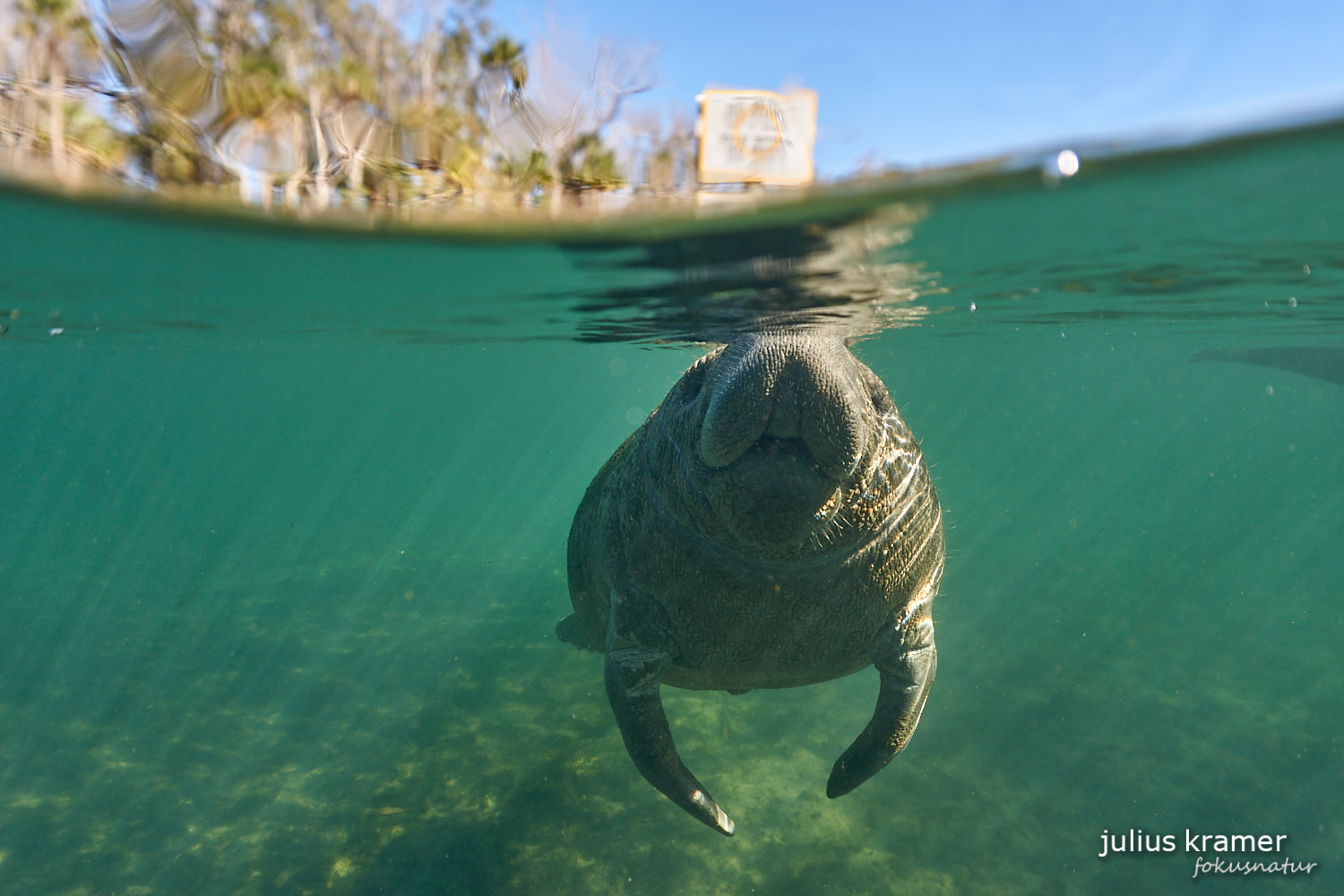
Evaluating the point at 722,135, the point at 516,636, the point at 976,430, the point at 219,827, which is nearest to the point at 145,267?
the point at 219,827

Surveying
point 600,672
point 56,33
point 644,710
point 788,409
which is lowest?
point 600,672

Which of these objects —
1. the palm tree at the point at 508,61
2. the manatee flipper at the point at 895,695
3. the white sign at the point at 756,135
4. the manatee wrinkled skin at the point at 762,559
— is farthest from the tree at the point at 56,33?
the manatee flipper at the point at 895,695

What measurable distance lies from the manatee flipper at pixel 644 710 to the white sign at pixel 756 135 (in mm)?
2334

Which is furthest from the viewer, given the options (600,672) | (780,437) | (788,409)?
(600,672)

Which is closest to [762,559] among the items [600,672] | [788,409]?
[788,409]

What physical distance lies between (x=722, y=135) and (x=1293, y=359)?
15003mm

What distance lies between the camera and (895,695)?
3617mm

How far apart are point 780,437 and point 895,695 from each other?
176cm

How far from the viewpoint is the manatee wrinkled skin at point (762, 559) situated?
2.73 m

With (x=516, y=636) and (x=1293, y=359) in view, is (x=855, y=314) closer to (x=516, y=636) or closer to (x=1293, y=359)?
(x=516, y=636)

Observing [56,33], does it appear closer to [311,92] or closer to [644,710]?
[311,92]

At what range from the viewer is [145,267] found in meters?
7.44

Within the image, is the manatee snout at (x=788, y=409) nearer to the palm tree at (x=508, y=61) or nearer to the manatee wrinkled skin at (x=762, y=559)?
the manatee wrinkled skin at (x=762, y=559)

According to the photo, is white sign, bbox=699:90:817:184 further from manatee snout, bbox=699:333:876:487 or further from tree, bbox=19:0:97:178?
tree, bbox=19:0:97:178
